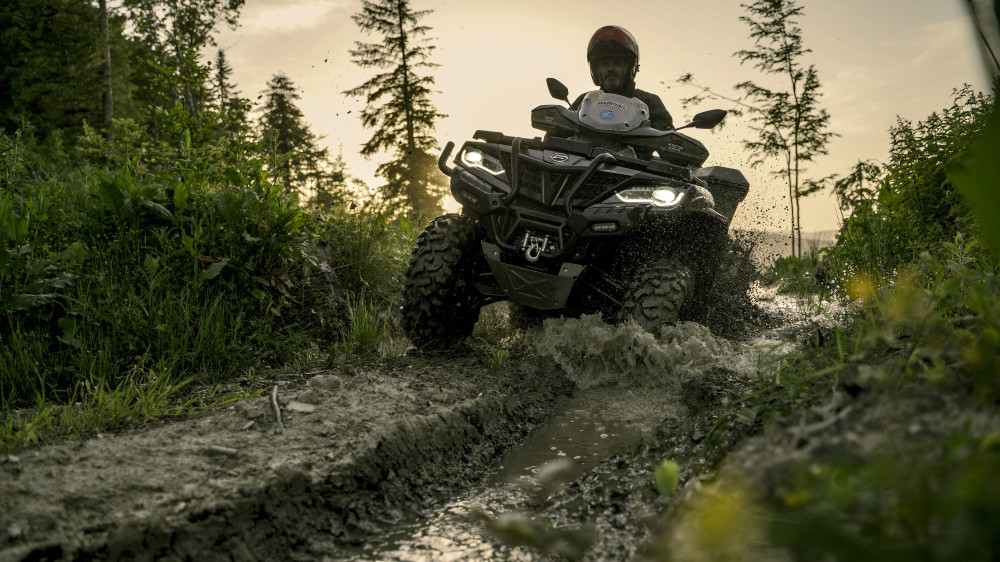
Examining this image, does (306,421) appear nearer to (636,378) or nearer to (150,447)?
(150,447)

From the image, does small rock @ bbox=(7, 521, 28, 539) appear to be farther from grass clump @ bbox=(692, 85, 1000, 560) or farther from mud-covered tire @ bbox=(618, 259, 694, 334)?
mud-covered tire @ bbox=(618, 259, 694, 334)

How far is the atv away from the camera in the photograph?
4082mm

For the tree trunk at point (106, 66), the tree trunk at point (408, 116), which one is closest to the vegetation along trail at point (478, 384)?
the tree trunk at point (408, 116)

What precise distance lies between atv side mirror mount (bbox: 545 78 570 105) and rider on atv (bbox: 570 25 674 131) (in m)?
0.56

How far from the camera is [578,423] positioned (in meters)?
3.37

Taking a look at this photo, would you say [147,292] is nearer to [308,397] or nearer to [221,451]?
[308,397]

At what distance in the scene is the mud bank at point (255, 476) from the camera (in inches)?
67.1

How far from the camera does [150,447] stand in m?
2.21

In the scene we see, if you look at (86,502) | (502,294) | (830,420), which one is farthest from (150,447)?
(502,294)

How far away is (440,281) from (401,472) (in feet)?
6.90

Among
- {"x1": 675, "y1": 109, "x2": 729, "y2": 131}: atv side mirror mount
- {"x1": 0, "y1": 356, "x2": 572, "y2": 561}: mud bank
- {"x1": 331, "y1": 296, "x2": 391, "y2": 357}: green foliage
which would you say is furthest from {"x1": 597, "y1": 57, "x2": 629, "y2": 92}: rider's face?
{"x1": 0, "y1": 356, "x2": 572, "y2": 561}: mud bank

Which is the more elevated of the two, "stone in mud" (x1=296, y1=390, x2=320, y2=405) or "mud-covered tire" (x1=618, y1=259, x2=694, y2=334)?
"mud-covered tire" (x1=618, y1=259, x2=694, y2=334)

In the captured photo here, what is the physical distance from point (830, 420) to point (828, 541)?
50cm

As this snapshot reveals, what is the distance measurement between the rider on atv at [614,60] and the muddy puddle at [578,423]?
2579mm
